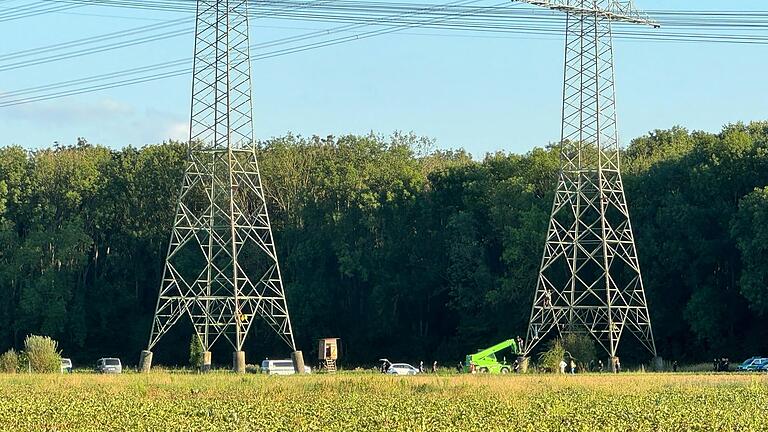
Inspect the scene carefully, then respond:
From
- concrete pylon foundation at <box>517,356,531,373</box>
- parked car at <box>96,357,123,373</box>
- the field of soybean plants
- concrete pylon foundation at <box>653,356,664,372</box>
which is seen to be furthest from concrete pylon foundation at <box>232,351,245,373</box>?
concrete pylon foundation at <box>653,356,664,372</box>

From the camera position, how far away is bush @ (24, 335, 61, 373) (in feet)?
255

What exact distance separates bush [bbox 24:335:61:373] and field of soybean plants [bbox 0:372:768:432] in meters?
17.6

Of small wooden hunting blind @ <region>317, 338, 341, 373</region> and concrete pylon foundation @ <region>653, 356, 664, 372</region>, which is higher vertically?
small wooden hunting blind @ <region>317, 338, 341, 373</region>

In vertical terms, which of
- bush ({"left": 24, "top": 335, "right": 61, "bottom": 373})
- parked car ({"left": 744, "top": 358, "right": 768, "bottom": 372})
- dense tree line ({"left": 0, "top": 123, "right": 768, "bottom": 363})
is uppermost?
dense tree line ({"left": 0, "top": 123, "right": 768, "bottom": 363})

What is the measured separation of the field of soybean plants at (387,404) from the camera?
129ft

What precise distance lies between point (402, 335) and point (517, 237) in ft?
59.7

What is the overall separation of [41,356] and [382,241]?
37216 millimetres

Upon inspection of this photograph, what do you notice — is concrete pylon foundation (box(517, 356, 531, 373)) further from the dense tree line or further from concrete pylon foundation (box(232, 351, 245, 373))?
concrete pylon foundation (box(232, 351, 245, 373))

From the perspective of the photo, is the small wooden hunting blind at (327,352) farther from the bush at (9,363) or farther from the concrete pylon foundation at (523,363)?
the bush at (9,363)

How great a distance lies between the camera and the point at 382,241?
108938 mm

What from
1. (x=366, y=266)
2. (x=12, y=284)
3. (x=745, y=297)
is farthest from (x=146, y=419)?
(x=12, y=284)

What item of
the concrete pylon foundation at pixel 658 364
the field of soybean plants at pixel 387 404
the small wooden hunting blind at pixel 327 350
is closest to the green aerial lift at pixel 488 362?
the concrete pylon foundation at pixel 658 364

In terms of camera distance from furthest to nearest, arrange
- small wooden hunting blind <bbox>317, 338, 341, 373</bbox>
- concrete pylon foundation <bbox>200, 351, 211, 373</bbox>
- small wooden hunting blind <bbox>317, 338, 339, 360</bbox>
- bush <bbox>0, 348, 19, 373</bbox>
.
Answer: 1. small wooden hunting blind <bbox>317, 338, 339, 360</bbox>
2. small wooden hunting blind <bbox>317, 338, 341, 373</bbox>
3. bush <bbox>0, 348, 19, 373</bbox>
4. concrete pylon foundation <bbox>200, 351, 211, 373</bbox>

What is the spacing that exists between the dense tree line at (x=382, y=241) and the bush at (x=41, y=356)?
3062 cm
